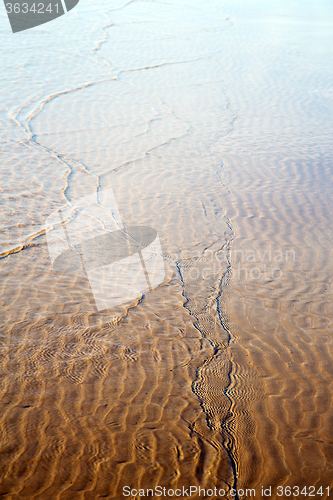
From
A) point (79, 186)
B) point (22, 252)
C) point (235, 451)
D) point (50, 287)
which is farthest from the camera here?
point (79, 186)

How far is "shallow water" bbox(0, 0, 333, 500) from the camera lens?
2.69 metres

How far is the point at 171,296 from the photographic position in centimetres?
431

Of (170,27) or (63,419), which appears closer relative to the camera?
(63,419)

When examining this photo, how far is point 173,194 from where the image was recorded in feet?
21.5

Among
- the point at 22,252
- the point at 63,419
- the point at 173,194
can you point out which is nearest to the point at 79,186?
the point at 173,194

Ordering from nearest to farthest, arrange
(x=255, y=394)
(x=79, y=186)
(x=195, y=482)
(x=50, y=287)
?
(x=195, y=482) < (x=255, y=394) < (x=50, y=287) < (x=79, y=186)

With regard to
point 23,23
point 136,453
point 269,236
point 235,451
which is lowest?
point 269,236

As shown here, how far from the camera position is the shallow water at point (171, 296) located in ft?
8.83

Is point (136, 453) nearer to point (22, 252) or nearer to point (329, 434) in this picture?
point (329, 434)

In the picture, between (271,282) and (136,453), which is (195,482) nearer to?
(136,453)

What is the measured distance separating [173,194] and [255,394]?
397cm

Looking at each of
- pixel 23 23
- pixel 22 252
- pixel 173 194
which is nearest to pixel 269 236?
pixel 173 194

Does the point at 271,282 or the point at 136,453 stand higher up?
the point at 136,453

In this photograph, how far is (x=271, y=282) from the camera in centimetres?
470
